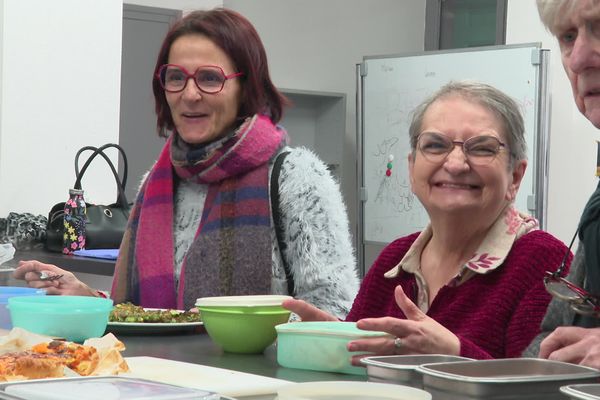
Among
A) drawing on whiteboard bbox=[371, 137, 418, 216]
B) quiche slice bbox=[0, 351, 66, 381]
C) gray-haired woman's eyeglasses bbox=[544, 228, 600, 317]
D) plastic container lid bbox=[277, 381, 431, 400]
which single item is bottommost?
quiche slice bbox=[0, 351, 66, 381]

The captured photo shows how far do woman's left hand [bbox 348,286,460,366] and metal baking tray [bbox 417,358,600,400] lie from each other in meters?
0.33

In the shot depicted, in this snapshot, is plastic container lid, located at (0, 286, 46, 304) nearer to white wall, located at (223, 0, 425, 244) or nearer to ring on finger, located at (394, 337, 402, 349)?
ring on finger, located at (394, 337, 402, 349)

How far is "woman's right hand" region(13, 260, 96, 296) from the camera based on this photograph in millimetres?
2184

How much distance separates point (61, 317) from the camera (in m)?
1.69

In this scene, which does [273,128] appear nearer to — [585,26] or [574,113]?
[585,26]

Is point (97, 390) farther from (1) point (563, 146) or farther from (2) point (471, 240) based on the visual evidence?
(1) point (563, 146)

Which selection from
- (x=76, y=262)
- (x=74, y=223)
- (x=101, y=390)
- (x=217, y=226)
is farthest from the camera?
(x=74, y=223)

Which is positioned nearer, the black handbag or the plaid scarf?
the plaid scarf

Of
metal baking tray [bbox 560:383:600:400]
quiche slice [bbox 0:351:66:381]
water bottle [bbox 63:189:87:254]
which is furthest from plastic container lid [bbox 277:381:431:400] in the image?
water bottle [bbox 63:189:87:254]

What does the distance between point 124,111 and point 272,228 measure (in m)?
4.48

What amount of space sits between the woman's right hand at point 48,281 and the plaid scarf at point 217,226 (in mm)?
335

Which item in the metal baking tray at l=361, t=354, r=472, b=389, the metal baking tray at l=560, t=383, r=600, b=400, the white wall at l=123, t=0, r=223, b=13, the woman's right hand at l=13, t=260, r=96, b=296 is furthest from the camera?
the white wall at l=123, t=0, r=223, b=13

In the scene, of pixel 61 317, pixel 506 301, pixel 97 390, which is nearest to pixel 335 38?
pixel 506 301

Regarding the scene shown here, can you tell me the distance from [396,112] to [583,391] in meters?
6.01
